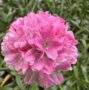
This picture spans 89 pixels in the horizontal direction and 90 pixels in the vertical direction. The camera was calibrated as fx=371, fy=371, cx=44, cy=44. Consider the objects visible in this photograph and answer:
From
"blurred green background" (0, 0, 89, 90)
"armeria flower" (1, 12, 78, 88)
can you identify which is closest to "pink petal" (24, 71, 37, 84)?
"armeria flower" (1, 12, 78, 88)

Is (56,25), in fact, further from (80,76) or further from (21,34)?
(80,76)

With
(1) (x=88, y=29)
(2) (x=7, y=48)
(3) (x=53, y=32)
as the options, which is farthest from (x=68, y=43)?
(1) (x=88, y=29)

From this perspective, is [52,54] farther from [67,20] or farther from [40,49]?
[67,20]

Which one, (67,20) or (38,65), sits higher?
(38,65)

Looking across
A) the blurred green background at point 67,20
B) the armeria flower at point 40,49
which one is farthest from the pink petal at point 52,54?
the blurred green background at point 67,20

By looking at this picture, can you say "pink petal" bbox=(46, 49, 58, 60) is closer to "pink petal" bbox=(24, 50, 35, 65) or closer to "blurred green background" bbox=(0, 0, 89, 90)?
"pink petal" bbox=(24, 50, 35, 65)

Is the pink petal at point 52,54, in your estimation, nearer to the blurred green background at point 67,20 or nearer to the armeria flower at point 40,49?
the armeria flower at point 40,49

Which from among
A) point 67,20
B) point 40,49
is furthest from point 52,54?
point 67,20
